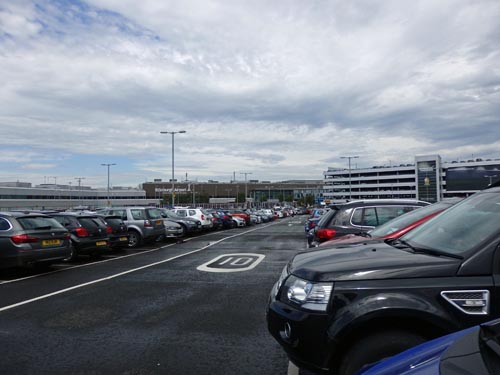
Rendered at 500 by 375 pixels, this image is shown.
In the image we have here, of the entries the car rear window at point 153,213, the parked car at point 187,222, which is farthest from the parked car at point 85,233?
the parked car at point 187,222

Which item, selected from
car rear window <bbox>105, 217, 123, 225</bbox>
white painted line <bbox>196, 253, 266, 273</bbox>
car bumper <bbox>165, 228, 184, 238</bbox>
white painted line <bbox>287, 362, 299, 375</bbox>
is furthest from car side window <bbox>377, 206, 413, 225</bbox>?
car bumper <bbox>165, 228, 184, 238</bbox>

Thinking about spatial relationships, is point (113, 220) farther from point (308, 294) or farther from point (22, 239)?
point (308, 294)

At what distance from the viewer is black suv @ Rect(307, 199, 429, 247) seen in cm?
819

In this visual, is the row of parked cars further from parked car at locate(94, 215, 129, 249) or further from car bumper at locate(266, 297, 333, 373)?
car bumper at locate(266, 297, 333, 373)

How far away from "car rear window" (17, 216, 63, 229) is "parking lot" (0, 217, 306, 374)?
116cm

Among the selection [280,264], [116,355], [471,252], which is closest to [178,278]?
[280,264]

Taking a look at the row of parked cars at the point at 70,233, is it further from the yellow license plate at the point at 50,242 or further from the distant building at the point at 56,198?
the distant building at the point at 56,198

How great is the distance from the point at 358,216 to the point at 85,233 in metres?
8.28

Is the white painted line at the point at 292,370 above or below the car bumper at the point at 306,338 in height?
below

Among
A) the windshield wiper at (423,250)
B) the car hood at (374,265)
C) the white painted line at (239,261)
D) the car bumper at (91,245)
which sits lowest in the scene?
the white painted line at (239,261)

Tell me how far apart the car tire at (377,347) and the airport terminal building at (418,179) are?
119784 millimetres

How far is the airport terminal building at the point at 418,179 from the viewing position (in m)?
132

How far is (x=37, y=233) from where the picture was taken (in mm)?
9977

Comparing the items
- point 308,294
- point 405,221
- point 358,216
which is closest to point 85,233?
point 358,216
